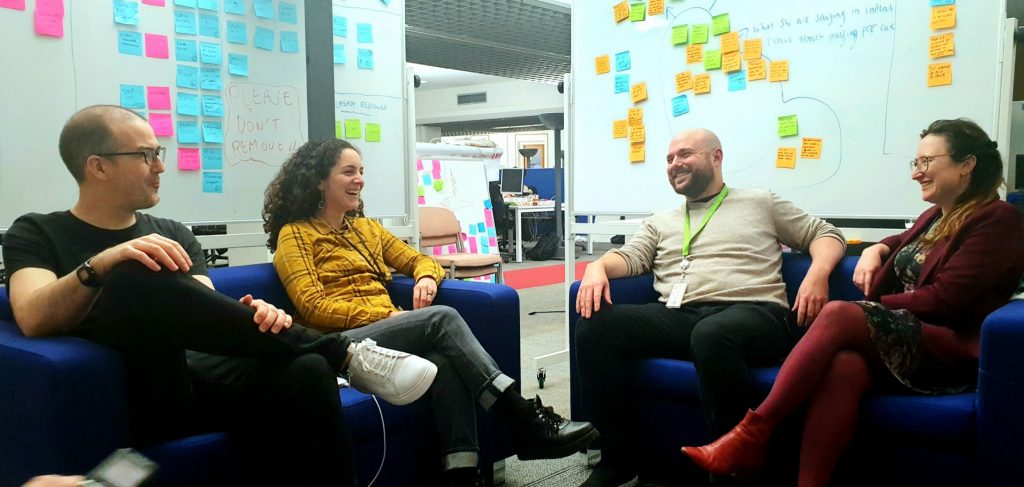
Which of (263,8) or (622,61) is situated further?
(622,61)

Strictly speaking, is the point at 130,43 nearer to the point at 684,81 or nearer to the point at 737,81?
the point at 684,81

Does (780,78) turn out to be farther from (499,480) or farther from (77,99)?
(77,99)

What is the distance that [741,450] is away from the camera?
5.53ft

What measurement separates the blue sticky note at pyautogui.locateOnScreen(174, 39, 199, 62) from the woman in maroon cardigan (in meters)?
2.12

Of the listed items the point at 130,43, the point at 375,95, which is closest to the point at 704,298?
the point at 375,95

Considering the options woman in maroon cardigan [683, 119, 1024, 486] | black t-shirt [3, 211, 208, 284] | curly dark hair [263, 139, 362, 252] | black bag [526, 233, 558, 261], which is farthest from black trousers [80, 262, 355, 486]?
black bag [526, 233, 558, 261]

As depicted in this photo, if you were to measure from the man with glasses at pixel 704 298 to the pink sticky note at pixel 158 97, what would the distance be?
158 centimetres

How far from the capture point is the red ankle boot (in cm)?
168

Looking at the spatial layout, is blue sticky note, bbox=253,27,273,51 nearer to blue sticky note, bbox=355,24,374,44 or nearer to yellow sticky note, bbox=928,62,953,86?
blue sticky note, bbox=355,24,374,44

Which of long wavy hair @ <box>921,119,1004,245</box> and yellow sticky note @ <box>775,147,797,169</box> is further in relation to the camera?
yellow sticky note @ <box>775,147,797,169</box>

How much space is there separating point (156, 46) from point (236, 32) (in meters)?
0.31

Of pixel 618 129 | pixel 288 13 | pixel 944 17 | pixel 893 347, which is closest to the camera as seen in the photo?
pixel 893 347

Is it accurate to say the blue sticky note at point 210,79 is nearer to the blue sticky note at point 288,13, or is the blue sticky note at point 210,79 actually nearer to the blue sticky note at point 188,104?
the blue sticky note at point 188,104

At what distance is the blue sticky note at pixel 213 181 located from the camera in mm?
2623
